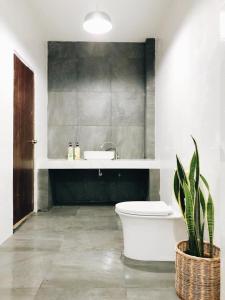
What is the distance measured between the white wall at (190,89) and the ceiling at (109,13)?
0.80 ft

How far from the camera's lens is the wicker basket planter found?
5.54ft

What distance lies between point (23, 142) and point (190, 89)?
204 centimetres

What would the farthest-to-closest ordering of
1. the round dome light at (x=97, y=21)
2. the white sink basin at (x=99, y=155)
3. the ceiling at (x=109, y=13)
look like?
the white sink basin at (x=99, y=155) → the ceiling at (x=109, y=13) → the round dome light at (x=97, y=21)

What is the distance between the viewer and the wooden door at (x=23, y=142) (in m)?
3.28

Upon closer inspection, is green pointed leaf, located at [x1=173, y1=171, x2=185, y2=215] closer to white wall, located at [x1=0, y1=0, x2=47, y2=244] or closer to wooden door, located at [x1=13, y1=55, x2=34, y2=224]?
white wall, located at [x1=0, y1=0, x2=47, y2=244]

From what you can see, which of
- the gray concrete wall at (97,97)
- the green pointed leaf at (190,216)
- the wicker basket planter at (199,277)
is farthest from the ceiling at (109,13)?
the wicker basket planter at (199,277)

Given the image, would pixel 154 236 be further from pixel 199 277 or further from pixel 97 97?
pixel 97 97

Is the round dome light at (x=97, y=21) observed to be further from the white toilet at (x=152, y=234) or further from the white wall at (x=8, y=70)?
the white toilet at (x=152, y=234)

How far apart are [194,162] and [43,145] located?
3037mm

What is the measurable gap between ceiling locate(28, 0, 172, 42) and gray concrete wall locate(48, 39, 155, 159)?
22cm

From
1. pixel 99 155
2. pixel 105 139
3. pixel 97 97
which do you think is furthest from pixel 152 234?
pixel 97 97

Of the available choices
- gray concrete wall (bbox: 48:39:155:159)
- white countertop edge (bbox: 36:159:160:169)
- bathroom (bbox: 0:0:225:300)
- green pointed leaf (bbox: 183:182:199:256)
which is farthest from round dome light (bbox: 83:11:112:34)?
green pointed leaf (bbox: 183:182:199:256)

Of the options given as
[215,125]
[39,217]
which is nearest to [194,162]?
[215,125]

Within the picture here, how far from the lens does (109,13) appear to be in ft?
12.2
